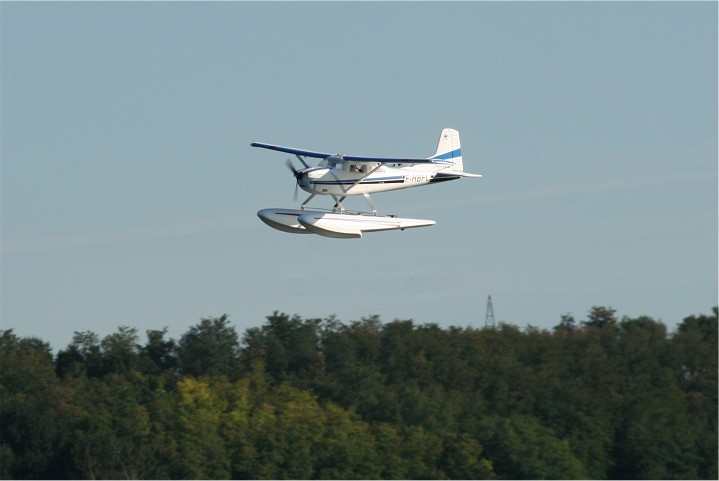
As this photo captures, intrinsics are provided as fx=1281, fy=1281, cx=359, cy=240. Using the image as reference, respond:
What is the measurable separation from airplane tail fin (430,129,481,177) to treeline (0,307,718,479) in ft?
53.3

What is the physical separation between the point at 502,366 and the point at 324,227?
31.0m

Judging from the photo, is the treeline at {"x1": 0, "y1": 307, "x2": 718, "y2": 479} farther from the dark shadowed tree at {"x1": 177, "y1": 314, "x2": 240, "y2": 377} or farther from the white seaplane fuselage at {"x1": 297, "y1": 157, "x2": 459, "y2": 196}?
the white seaplane fuselage at {"x1": 297, "y1": 157, "x2": 459, "y2": 196}

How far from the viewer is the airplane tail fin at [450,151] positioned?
125ft

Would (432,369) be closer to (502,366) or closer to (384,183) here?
(502,366)

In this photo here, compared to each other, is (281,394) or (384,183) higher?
(384,183)

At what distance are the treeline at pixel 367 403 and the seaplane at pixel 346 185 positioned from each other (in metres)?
16.5

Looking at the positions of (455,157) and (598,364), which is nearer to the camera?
(455,157)

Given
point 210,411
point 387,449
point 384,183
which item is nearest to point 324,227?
point 384,183

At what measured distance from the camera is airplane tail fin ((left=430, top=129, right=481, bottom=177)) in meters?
38.0

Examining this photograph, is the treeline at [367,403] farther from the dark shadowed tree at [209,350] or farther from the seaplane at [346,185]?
the seaplane at [346,185]

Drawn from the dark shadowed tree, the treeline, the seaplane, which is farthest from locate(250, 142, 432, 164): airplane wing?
the dark shadowed tree

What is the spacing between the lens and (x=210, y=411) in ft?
184

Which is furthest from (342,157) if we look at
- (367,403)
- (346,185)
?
(367,403)

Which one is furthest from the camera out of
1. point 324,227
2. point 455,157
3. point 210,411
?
point 210,411
